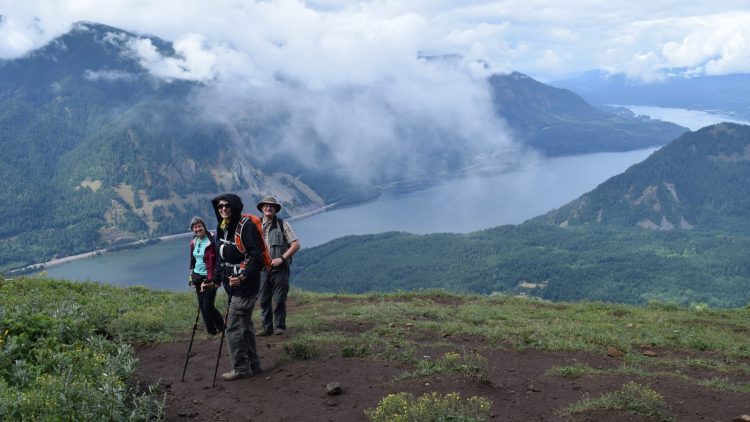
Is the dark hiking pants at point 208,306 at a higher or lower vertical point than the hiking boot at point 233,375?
higher

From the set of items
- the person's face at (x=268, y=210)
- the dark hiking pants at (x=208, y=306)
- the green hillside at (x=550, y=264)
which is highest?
the person's face at (x=268, y=210)

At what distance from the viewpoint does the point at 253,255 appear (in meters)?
9.82

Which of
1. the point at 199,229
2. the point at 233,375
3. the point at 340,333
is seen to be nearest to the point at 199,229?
the point at 199,229

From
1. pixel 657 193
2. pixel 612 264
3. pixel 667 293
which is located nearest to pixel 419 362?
pixel 667 293

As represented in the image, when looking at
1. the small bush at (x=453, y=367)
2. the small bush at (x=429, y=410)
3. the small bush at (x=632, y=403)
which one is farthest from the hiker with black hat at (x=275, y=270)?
the small bush at (x=632, y=403)

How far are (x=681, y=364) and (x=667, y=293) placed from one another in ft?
312

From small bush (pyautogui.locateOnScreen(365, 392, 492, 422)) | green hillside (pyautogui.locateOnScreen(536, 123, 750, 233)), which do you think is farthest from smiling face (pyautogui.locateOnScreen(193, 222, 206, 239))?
green hillside (pyautogui.locateOnScreen(536, 123, 750, 233))

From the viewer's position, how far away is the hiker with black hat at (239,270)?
9828 millimetres

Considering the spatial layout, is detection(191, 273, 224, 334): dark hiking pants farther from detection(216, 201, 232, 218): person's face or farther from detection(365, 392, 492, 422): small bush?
detection(365, 392, 492, 422): small bush

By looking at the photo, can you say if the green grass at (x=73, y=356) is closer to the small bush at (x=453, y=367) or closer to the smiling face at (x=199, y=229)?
the smiling face at (x=199, y=229)

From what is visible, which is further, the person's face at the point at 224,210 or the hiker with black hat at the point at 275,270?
the hiker with black hat at the point at 275,270

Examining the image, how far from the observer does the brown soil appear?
841cm

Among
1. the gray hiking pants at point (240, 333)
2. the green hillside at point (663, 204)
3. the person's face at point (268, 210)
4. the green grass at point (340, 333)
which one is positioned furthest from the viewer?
the green hillside at point (663, 204)

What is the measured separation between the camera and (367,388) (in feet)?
30.6
